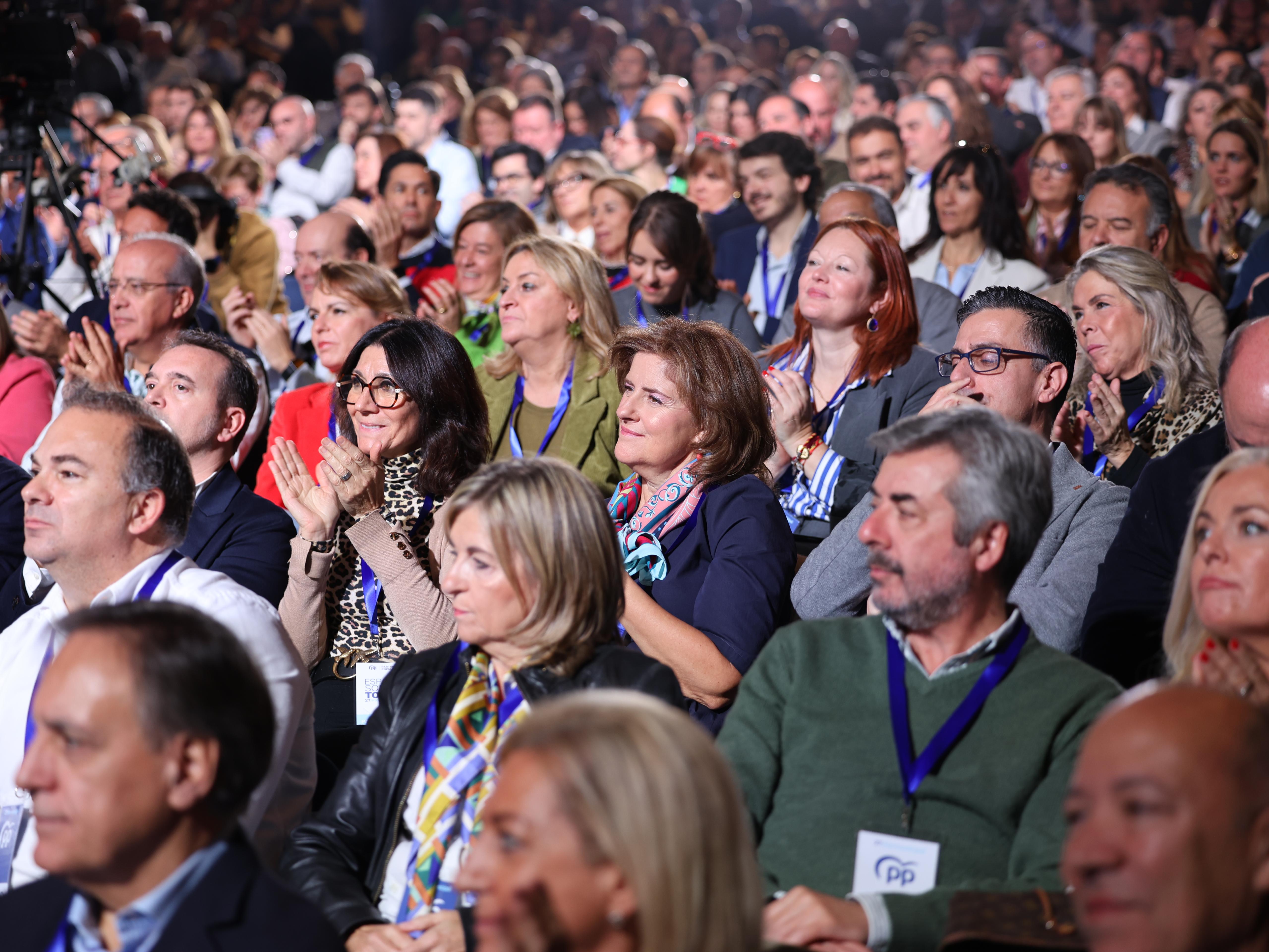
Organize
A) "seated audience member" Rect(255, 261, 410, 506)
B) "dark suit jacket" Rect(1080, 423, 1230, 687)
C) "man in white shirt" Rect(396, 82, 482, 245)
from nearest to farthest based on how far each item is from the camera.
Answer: "dark suit jacket" Rect(1080, 423, 1230, 687) → "seated audience member" Rect(255, 261, 410, 506) → "man in white shirt" Rect(396, 82, 482, 245)

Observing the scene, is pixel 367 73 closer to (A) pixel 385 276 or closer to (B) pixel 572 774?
(A) pixel 385 276

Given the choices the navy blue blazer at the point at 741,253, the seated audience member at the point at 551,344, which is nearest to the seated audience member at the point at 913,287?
the navy blue blazer at the point at 741,253

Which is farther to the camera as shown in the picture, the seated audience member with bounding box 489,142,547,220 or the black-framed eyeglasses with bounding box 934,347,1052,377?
the seated audience member with bounding box 489,142,547,220

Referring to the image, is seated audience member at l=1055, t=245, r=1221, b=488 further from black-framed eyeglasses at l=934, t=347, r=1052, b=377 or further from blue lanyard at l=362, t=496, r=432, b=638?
blue lanyard at l=362, t=496, r=432, b=638

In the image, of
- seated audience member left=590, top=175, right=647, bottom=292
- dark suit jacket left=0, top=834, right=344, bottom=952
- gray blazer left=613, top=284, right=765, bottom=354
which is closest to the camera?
dark suit jacket left=0, top=834, right=344, bottom=952

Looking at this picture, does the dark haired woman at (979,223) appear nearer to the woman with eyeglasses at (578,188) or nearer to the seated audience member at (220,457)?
the woman with eyeglasses at (578,188)

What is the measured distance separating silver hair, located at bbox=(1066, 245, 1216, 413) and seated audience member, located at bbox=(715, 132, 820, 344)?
2.02 meters

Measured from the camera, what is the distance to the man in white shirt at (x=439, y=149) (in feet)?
26.1

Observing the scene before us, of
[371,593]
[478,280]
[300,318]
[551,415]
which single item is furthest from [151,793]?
[300,318]

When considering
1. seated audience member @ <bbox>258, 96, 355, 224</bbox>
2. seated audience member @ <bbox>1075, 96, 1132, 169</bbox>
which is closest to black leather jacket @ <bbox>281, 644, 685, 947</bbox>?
seated audience member @ <bbox>1075, 96, 1132, 169</bbox>

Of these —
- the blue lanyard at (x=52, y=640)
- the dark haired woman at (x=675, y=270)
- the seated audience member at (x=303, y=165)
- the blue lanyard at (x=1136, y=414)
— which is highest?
the seated audience member at (x=303, y=165)

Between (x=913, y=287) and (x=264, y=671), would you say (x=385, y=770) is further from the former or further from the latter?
(x=913, y=287)

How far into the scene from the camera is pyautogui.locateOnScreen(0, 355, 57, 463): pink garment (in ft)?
13.8

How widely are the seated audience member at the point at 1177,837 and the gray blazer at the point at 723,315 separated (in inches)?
133
